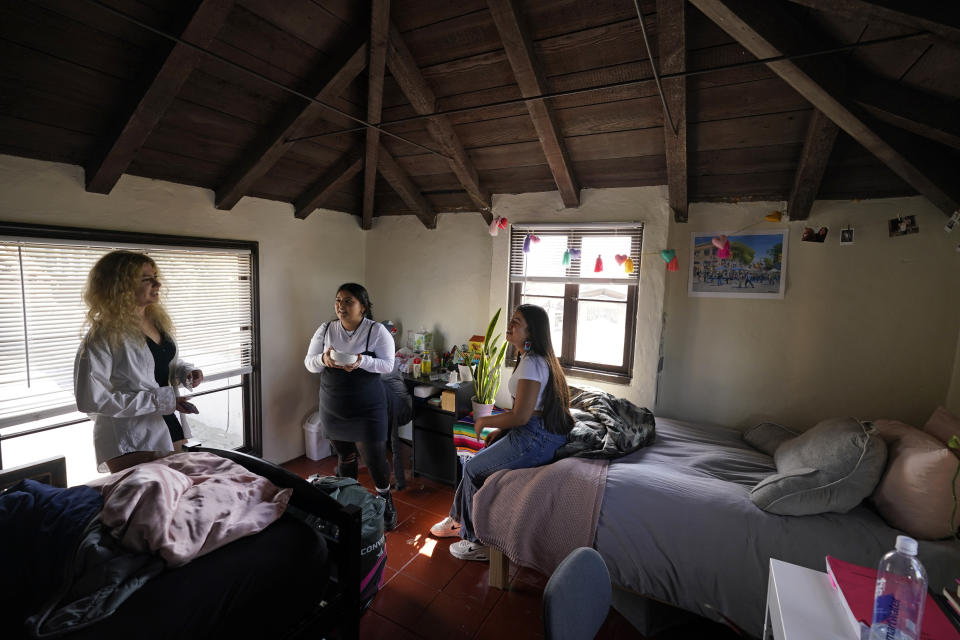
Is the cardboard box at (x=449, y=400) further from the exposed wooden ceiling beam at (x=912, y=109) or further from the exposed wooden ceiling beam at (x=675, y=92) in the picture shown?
the exposed wooden ceiling beam at (x=912, y=109)

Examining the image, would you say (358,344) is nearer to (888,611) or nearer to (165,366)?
(165,366)

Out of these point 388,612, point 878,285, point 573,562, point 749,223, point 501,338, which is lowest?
point 388,612

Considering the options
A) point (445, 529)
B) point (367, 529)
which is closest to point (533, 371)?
point (367, 529)

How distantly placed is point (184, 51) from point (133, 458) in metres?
1.90

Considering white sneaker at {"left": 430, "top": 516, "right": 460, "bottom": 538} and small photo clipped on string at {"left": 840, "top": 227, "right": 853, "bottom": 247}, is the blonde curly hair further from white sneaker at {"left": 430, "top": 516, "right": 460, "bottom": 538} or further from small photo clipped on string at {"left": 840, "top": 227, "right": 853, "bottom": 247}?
small photo clipped on string at {"left": 840, "top": 227, "right": 853, "bottom": 247}

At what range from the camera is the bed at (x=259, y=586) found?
1.24m

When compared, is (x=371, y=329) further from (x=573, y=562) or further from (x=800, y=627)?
(x=800, y=627)

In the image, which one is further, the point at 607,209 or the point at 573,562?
the point at 607,209

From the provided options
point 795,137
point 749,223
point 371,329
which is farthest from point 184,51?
point 749,223

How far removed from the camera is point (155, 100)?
2.22m

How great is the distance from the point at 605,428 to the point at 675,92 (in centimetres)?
184

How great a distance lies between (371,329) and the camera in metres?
3.05

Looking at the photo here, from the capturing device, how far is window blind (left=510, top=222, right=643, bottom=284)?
10.7ft

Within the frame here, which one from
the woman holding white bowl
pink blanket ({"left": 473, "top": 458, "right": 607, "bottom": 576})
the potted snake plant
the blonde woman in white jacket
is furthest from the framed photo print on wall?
the blonde woman in white jacket
